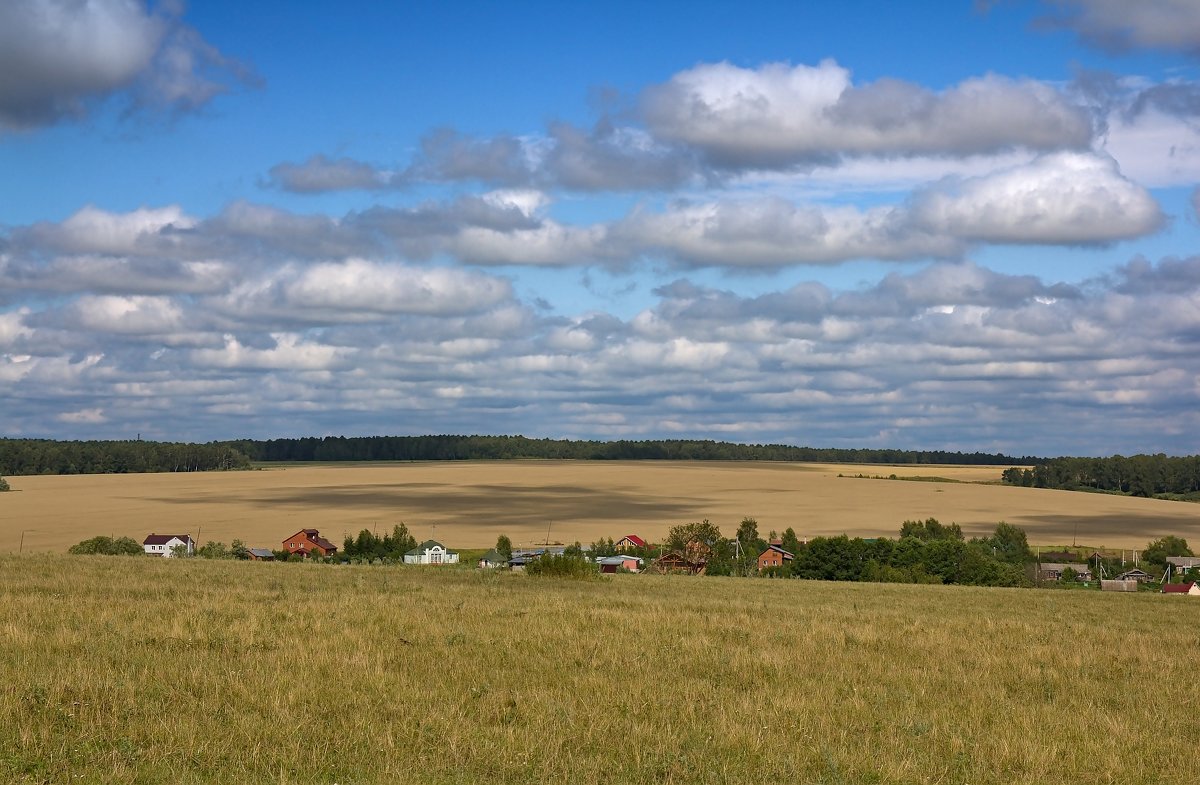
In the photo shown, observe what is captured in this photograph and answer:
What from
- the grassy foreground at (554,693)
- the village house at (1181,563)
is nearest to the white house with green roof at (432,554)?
the village house at (1181,563)

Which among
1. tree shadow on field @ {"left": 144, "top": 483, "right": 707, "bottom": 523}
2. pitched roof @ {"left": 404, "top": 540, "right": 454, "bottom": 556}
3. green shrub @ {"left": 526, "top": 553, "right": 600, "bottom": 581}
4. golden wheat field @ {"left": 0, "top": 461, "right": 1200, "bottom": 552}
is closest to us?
green shrub @ {"left": 526, "top": 553, "right": 600, "bottom": 581}

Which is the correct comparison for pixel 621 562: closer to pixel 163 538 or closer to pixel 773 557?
pixel 773 557

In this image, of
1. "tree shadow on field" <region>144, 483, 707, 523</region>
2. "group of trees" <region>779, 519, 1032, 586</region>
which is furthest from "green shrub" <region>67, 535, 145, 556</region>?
"tree shadow on field" <region>144, 483, 707, 523</region>

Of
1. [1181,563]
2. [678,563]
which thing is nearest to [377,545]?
[678,563]

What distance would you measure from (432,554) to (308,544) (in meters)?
12.9

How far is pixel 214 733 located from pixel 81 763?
Result: 55.3 inches

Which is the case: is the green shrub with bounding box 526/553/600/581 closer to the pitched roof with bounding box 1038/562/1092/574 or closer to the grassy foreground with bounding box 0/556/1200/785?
the grassy foreground with bounding box 0/556/1200/785

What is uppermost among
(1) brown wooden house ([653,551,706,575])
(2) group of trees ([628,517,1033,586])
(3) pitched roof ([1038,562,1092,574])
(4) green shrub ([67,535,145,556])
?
(4) green shrub ([67,535,145,556])

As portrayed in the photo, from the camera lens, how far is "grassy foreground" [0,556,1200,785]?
10781 millimetres

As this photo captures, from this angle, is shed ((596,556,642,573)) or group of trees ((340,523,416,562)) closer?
shed ((596,556,642,573))

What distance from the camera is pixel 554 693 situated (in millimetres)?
14008

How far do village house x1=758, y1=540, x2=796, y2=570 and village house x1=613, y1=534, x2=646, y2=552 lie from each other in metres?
11.3

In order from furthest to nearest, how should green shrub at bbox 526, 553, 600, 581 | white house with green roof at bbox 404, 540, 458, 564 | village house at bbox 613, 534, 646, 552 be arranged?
village house at bbox 613, 534, 646, 552, white house with green roof at bbox 404, 540, 458, 564, green shrub at bbox 526, 553, 600, 581

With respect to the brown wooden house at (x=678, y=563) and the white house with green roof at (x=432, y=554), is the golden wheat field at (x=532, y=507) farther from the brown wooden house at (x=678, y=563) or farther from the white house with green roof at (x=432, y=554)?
the brown wooden house at (x=678, y=563)
